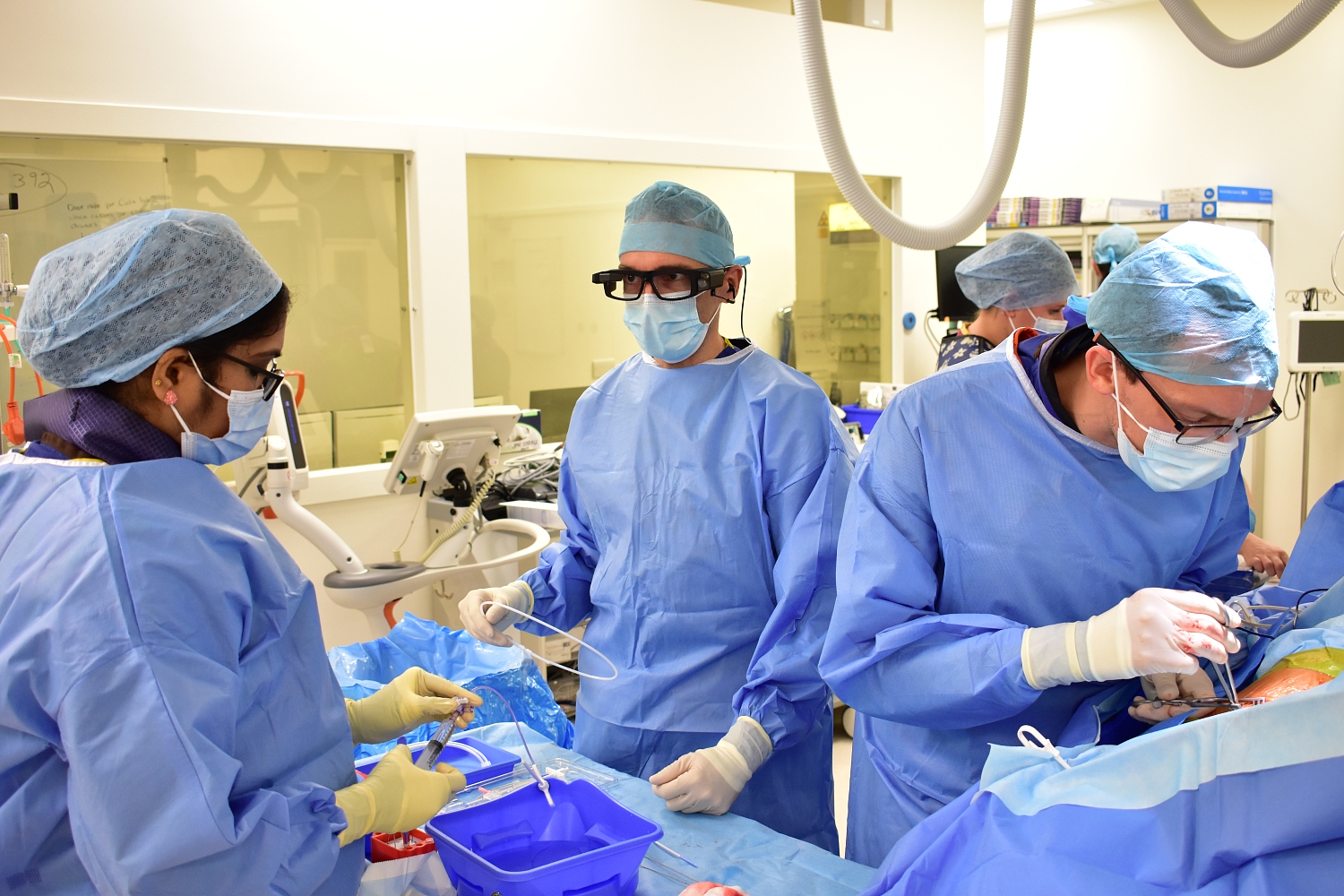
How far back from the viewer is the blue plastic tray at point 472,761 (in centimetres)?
150

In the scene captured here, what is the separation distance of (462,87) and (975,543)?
8.63 ft

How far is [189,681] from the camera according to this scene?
3.05ft

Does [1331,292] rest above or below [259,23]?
below

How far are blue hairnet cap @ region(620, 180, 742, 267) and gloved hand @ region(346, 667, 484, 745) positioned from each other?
2.76ft

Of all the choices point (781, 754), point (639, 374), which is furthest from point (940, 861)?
point (639, 374)

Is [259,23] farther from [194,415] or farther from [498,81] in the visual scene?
[194,415]

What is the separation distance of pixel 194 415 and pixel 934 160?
160 inches

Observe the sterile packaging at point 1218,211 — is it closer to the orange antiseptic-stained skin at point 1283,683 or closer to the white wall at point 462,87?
the white wall at point 462,87

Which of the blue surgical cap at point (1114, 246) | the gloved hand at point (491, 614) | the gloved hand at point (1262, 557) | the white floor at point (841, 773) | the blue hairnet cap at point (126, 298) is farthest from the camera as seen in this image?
the blue surgical cap at point (1114, 246)

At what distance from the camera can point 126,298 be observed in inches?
40.7

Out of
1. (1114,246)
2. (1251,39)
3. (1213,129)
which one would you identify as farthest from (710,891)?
(1213,129)

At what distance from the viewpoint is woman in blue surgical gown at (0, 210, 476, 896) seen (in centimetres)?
89

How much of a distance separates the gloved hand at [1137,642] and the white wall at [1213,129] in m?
4.98

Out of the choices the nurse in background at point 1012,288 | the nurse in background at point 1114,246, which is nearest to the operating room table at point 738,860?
the nurse in background at point 1012,288
